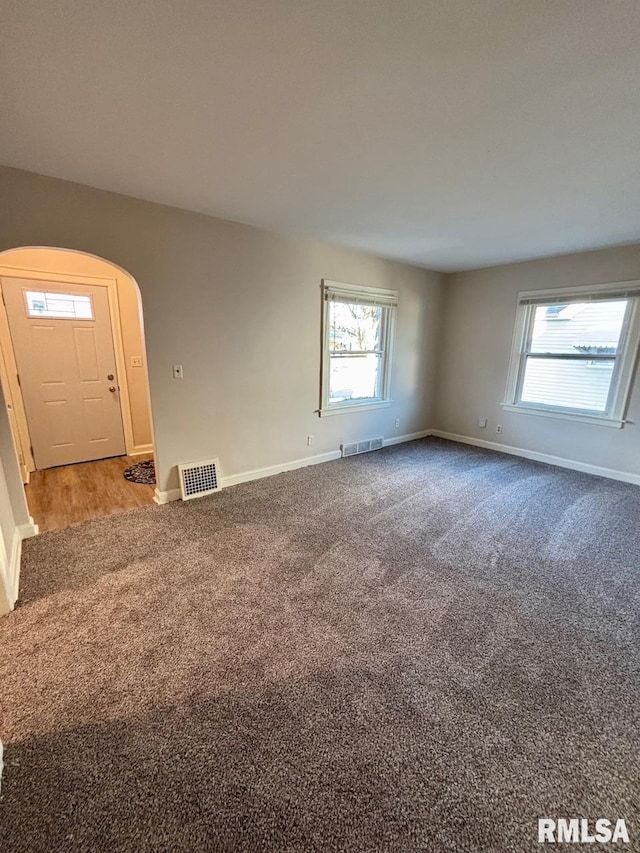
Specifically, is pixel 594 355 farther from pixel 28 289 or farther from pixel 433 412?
pixel 28 289

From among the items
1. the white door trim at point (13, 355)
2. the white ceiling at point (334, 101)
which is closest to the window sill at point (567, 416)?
the white ceiling at point (334, 101)

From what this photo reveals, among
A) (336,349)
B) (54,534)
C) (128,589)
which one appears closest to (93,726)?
(128,589)

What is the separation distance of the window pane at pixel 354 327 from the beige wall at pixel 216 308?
0.29 metres

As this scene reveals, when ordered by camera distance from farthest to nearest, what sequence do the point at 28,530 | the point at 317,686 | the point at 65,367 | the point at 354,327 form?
the point at 354,327, the point at 65,367, the point at 28,530, the point at 317,686

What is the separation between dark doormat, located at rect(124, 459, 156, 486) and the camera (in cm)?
373

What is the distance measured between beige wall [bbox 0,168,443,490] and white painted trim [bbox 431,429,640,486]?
73.1 inches

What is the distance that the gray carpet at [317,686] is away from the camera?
1098 millimetres

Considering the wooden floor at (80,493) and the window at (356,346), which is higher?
the window at (356,346)

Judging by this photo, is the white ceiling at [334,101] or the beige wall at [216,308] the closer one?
the white ceiling at [334,101]

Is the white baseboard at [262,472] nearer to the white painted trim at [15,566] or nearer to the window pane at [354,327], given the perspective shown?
the white painted trim at [15,566]

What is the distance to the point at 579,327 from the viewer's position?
4.03 meters

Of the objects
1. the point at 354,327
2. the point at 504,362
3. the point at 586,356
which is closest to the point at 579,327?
the point at 586,356

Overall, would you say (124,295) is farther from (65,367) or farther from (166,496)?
(166,496)

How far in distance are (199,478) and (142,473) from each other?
1029 millimetres
